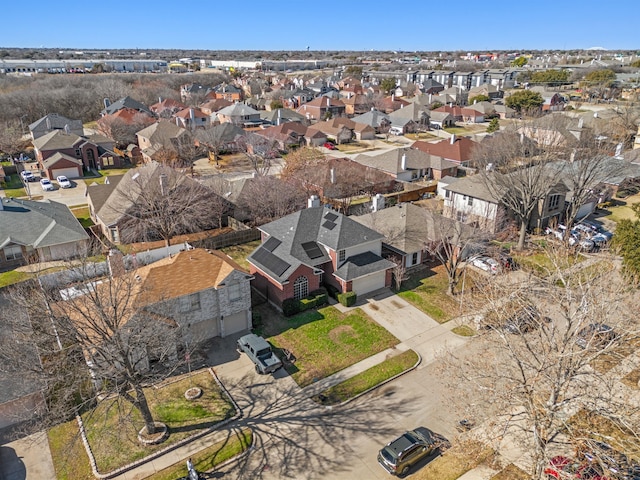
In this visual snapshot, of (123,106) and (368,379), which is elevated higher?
(123,106)

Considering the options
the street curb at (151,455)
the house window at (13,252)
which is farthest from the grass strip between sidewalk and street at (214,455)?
the house window at (13,252)

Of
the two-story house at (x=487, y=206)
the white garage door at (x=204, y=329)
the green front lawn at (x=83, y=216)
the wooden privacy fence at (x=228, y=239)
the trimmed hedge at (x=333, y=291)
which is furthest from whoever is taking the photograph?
the green front lawn at (x=83, y=216)

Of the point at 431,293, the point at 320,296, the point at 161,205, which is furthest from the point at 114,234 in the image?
the point at 431,293

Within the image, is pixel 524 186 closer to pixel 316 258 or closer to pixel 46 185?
pixel 316 258

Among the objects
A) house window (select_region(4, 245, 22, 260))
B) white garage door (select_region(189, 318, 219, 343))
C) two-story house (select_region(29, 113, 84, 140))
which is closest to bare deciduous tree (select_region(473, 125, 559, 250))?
white garage door (select_region(189, 318, 219, 343))

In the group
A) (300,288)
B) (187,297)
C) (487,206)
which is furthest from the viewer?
(487,206)

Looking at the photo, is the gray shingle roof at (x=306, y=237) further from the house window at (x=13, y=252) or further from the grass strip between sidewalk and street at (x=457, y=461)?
the house window at (x=13, y=252)

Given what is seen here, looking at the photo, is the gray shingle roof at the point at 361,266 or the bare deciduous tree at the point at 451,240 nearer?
the gray shingle roof at the point at 361,266
